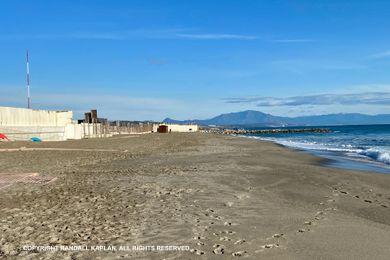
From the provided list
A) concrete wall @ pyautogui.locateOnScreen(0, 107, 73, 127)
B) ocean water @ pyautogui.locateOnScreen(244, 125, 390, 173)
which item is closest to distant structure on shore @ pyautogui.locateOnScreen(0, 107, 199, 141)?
concrete wall @ pyautogui.locateOnScreen(0, 107, 73, 127)

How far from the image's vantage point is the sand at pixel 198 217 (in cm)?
565

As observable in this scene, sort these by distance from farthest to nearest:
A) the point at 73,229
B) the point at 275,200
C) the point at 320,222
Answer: the point at 275,200, the point at 320,222, the point at 73,229

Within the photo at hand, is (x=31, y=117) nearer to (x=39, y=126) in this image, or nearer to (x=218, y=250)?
(x=39, y=126)

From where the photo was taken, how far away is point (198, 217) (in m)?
7.52

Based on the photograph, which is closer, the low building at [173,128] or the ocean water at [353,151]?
the ocean water at [353,151]

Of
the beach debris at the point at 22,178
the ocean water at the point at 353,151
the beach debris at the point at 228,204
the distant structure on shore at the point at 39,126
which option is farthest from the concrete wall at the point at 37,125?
the beach debris at the point at 228,204

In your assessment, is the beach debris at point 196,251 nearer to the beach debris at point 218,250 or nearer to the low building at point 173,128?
the beach debris at point 218,250

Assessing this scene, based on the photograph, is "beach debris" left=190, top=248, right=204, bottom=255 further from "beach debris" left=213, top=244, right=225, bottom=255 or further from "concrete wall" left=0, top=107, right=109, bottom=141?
"concrete wall" left=0, top=107, right=109, bottom=141

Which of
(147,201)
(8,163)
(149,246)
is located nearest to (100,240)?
(149,246)

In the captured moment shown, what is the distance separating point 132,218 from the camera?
7.46 meters

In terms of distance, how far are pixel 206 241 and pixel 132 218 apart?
1929 mm

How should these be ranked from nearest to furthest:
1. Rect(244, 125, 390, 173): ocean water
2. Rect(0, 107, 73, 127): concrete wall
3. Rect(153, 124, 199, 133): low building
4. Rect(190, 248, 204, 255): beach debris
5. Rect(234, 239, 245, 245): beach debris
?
Rect(190, 248, 204, 255): beach debris → Rect(234, 239, 245, 245): beach debris → Rect(244, 125, 390, 173): ocean water → Rect(0, 107, 73, 127): concrete wall → Rect(153, 124, 199, 133): low building

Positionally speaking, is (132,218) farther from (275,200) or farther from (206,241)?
(275,200)

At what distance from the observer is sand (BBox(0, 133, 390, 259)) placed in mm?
5652
